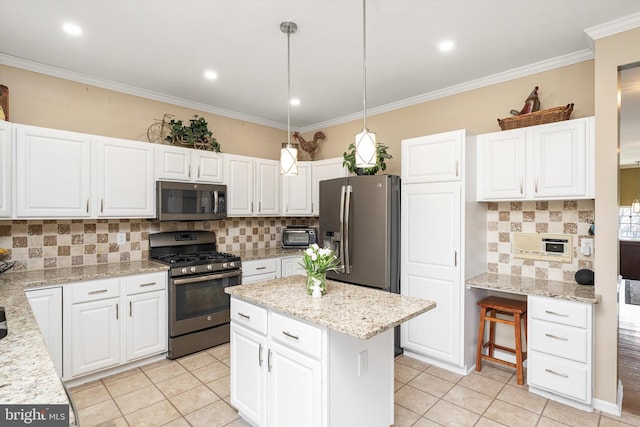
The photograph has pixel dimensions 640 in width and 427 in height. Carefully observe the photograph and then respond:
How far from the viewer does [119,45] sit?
2740 mm

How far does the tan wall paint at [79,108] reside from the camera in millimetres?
3010

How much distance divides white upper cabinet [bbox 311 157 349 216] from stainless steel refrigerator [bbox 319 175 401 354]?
688 mm

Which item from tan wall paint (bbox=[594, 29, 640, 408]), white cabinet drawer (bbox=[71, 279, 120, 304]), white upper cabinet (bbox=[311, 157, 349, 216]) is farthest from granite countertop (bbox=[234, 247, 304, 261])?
tan wall paint (bbox=[594, 29, 640, 408])

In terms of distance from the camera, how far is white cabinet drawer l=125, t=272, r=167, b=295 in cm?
312

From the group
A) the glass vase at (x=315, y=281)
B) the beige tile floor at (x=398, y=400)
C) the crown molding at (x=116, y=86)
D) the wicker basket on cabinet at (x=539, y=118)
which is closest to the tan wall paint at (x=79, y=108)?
the crown molding at (x=116, y=86)

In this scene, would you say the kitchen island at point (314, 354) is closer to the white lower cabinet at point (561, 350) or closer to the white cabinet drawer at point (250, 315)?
the white cabinet drawer at point (250, 315)

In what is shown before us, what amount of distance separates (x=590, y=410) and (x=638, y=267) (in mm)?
6969

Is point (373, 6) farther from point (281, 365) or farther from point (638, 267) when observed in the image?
point (638, 267)

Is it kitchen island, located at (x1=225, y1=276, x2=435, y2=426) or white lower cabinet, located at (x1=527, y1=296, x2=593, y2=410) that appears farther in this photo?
white lower cabinet, located at (x1=527, y1=296, x2=593, y2=410)

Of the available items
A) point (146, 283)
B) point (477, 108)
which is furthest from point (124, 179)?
point (477, 108)

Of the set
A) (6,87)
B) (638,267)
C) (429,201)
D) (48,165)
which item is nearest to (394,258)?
(429,201)

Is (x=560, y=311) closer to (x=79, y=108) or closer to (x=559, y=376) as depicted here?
(x=559, y=376)

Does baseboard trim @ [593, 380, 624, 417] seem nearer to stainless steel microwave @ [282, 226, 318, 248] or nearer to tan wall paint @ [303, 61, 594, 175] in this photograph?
tan wall paint @ [303, 61, 594, 175]

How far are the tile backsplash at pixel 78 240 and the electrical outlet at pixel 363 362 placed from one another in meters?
2.82
